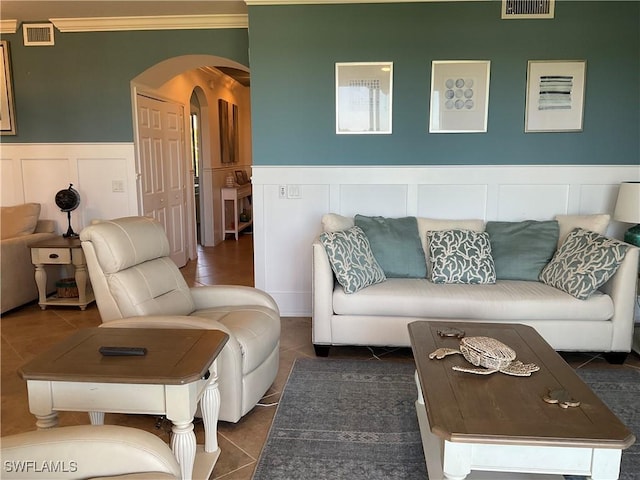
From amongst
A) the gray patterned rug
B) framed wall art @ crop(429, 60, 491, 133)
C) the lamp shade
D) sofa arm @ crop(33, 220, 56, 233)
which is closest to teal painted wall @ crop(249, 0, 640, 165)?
framed wall art @ crop(429, 60, 491, 133)

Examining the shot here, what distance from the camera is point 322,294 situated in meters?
3.28

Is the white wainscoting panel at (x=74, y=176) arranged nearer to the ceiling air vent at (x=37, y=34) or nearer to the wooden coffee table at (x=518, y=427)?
the ceiling air vent at (x=37, y=34)

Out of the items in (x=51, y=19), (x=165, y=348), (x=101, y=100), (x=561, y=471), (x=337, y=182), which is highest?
(x=51, y=19)

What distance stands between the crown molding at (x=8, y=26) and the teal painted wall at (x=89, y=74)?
52mm

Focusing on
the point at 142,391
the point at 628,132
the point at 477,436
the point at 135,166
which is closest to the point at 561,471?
the point at 477,436

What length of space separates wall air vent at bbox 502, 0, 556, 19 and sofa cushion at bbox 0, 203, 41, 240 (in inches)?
175

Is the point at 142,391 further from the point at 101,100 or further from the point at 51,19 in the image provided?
the point at 51,19

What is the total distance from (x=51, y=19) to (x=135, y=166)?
147cm

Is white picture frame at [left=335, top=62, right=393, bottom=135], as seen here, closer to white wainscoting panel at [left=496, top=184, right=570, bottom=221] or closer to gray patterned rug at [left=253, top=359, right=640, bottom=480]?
white wainscoting panel at [left=496, top=184, right=570, bottom=221]

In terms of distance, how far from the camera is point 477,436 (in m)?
1.57

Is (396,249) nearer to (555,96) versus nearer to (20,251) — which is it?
(555,96)

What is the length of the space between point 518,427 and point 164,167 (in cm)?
486

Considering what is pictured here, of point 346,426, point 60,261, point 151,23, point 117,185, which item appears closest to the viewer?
point 346,426

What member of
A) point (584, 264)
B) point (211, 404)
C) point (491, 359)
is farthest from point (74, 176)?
point (584, 264)
